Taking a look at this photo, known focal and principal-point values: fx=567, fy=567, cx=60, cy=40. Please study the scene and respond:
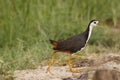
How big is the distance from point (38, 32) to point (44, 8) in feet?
2.20

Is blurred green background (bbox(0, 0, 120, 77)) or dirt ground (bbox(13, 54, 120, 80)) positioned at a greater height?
blurred green background (bbox(0, 0, 120, 77))

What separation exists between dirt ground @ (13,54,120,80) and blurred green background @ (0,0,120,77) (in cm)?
112

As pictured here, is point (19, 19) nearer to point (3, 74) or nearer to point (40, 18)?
point (40, 18)

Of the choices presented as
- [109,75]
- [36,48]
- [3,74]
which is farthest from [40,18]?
[109,75]

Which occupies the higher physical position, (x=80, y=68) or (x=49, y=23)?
(x=49, y=23)

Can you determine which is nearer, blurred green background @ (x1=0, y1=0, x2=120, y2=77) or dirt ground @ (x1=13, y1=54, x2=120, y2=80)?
dirt ground @ (x1=13, y1=54, x2=120, y2=80)

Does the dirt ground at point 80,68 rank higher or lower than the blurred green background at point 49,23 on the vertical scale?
lower

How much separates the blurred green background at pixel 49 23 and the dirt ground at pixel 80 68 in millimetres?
1125

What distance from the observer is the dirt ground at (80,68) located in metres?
6.90

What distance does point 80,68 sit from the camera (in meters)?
7.94

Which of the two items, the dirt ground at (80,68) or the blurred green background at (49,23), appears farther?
the blurred green background at (49,23)

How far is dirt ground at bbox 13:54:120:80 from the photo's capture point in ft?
22.6

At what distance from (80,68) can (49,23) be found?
3241 millimetres

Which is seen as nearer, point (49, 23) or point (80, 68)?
point (80, 68)
